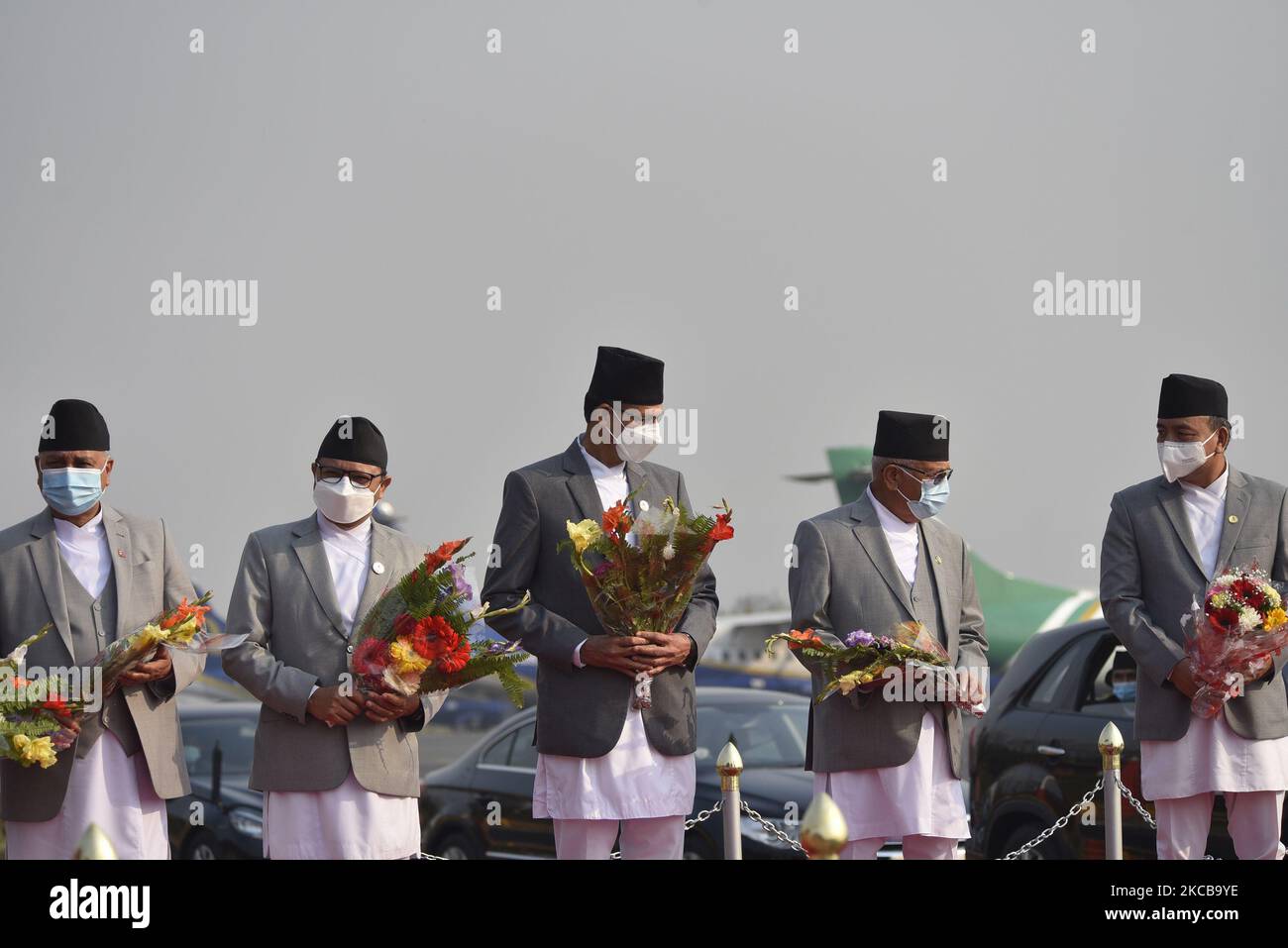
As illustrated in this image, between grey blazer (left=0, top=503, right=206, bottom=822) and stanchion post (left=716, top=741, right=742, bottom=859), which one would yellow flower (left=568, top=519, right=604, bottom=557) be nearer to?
stanchion post (left=716, top=741, right=742, bottom=859)

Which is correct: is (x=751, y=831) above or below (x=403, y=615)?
below

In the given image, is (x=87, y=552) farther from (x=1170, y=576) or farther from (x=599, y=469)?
(x=1170, y=576)

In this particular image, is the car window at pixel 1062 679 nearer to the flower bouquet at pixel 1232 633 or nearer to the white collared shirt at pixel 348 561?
the flower bouquet at pixel 1232 633

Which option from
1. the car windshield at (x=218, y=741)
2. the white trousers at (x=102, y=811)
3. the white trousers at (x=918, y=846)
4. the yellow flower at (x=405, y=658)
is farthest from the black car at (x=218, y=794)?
the white trousers at (x=918, y=846)

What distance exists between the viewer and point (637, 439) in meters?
6.30

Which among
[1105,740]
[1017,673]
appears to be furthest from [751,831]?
[1105,740]

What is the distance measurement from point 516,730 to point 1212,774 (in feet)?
17.1

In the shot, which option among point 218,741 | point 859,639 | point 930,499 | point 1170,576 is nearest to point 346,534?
point 859,639

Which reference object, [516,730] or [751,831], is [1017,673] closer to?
[751,831]

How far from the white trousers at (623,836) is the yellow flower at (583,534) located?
3.60 ft

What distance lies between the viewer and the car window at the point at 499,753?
10.5 metres

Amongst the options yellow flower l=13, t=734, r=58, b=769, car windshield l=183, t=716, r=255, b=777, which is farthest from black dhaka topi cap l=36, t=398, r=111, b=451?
car windshield l=183, t=716, r=255, b=777

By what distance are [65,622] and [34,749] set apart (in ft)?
1.89

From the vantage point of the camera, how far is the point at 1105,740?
7207mm
